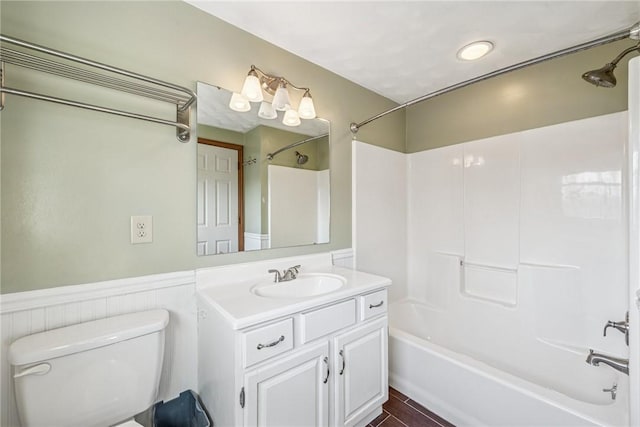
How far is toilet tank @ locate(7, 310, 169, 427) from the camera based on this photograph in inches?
32.7

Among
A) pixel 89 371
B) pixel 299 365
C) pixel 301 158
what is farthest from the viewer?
pixel 301 158

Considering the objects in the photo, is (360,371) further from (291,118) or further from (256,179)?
(291,118)

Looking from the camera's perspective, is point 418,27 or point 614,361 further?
point 418,27

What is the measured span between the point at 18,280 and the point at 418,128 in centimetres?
273

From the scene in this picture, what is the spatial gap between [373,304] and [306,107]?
1.26 metres

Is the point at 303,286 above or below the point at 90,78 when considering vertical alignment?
below

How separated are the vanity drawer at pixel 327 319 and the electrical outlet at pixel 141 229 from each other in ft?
2.55

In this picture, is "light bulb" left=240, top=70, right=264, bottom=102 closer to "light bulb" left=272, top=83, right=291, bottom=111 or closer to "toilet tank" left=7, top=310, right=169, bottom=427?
"light bulb" left=272, top=83, right=291, bottom=111

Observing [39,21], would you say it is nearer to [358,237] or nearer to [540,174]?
[358,237]

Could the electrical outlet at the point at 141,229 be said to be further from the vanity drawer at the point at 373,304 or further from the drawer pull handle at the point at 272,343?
the vanity drawer at the point at 373,304

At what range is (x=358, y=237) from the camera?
2086 millimetres

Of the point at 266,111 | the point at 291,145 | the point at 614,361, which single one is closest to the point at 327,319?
the point at 291,145

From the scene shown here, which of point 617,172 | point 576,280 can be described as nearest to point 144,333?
point 576,280

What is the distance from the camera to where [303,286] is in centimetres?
155
